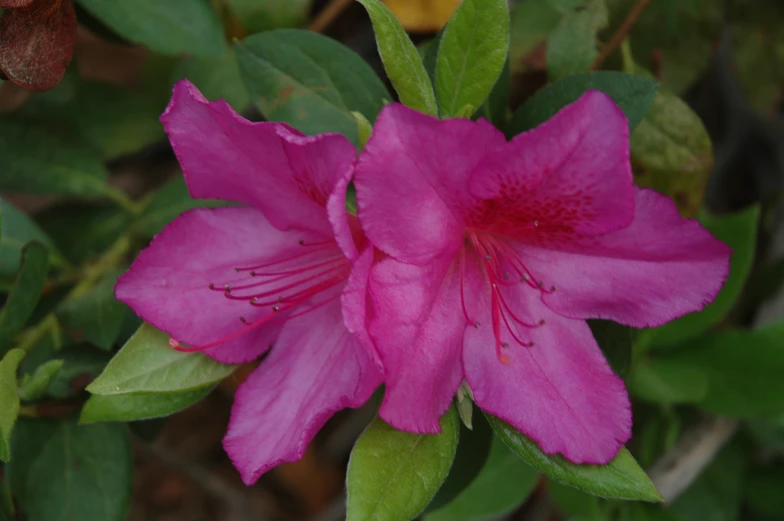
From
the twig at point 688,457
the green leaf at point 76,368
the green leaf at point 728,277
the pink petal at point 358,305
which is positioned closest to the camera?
the pink petal at point 358,305

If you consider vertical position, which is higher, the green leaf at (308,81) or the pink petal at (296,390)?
the green leaf at (308,81)

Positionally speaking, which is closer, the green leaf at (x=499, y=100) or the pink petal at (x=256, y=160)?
the pink petal at (x=256, y=160)

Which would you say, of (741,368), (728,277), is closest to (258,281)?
(728,277)

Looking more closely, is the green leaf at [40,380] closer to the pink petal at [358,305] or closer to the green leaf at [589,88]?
the pink petal at [358,305]

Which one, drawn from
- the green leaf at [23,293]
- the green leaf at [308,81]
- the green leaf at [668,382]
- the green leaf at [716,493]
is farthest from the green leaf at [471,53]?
the green leaf at [716,493]

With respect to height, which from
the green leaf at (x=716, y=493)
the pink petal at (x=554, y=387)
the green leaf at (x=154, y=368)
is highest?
the pink petal at (x=554, y=387)

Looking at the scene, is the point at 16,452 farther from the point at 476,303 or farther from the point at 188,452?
the point at 188,452

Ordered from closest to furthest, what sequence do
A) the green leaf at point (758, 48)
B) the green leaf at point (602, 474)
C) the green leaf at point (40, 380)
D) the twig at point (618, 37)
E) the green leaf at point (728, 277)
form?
the green leaf at point (602, 474) → the green leaf at point (40, 380) → the twig at point (618, 37) → the green leaf at point (728, 277) → the green leaf at point (758, 48)
